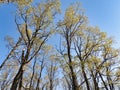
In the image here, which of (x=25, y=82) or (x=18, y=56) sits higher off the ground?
(x=25, y=82)

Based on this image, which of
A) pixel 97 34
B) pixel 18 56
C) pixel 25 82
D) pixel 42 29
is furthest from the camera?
pixel 25 82

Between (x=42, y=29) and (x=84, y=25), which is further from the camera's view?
(x=84, y=25)

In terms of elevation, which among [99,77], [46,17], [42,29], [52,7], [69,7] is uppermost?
[69,7]

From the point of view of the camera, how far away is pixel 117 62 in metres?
22.3

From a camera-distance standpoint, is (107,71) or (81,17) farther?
(107,71)

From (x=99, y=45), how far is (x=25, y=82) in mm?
21566

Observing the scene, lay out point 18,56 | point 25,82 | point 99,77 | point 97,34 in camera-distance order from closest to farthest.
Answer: point 18,56, point 97,34, point 99,77, point 25,82

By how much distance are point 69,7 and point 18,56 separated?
748 cm

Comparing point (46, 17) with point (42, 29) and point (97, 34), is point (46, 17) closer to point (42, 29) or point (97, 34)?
point (42, 29)

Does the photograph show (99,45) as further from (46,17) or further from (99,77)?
(46,17)

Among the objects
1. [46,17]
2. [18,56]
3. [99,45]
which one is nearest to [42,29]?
[46,17]

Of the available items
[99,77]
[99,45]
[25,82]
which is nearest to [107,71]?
[99,77]

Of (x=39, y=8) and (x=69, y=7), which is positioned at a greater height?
(x=69, y=7)

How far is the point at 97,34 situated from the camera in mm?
21719
